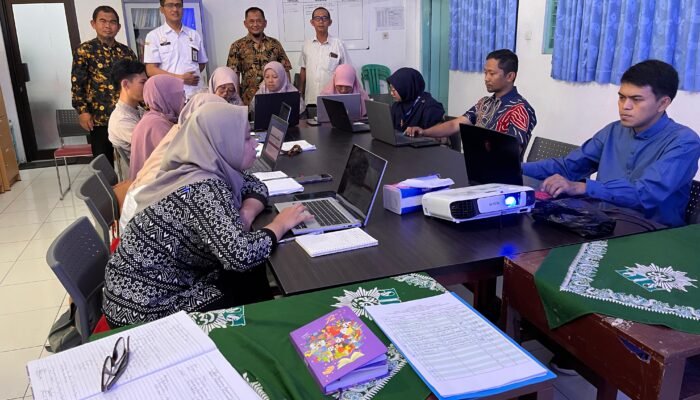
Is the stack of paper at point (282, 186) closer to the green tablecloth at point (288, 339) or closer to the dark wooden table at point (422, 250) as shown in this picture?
the dark wooden table at point (422, 250)

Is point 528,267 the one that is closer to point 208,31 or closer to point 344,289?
point 344,289

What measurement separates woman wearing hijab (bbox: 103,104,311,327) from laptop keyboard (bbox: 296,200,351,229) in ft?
0.25

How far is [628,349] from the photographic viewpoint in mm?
1100

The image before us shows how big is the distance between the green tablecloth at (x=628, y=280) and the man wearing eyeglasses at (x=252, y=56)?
4.05 metres

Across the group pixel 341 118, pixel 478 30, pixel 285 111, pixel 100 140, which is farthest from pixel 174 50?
pixel 478 30

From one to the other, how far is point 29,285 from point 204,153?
2.19 m

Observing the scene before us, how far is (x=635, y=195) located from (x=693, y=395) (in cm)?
89

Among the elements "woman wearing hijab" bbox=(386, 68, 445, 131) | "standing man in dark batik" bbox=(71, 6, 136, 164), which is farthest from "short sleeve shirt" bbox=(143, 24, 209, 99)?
"woman wearing hijab" bbox=(386, 68, 445, 131)

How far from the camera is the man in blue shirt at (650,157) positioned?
1886 mm

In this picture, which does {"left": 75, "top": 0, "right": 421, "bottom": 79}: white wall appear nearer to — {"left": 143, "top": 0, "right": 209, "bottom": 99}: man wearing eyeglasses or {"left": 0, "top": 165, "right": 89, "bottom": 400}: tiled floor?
{"left": 143, "top": 0, "right": 209, "bottom": 99}: man wearing eyeglasses

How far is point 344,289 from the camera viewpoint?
1.32m

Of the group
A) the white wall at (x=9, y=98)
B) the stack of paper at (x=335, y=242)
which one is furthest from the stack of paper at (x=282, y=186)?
the white wall at (x=9, y=98)

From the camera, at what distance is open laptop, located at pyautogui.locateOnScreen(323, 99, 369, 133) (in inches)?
146

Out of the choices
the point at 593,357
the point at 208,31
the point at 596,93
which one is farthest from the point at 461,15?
the point at 593,357
